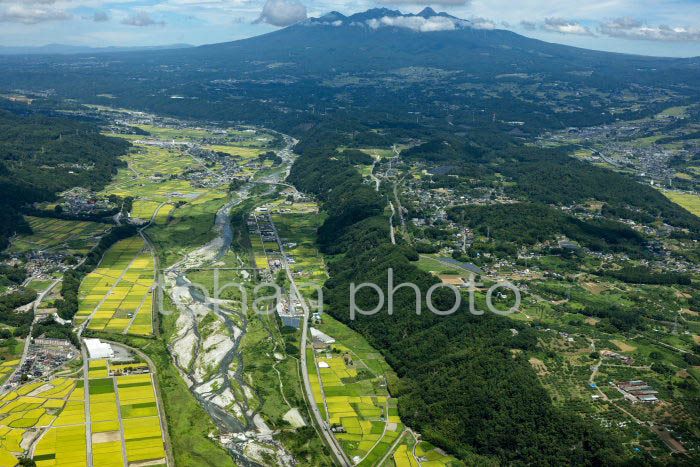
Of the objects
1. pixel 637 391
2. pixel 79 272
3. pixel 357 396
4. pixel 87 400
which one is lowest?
pixel 79 272

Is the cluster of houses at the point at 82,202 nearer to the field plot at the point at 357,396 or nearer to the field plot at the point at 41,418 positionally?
the field plot at the point at 41,418

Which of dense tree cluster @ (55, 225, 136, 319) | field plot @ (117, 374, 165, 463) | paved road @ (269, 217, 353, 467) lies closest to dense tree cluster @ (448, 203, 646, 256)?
paved road @ (269, 217, 353, 467)

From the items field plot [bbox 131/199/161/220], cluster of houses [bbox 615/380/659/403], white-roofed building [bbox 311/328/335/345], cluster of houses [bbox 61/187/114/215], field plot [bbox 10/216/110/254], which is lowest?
field plot [bbox 131/199/161/220]

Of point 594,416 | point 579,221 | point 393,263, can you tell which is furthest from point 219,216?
point 594,416

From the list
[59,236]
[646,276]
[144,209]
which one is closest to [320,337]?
[646,276]

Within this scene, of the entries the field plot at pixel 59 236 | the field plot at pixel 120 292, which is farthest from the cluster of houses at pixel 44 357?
the field plot at pixel 59 236

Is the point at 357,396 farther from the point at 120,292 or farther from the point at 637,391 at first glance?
the point at 120,292

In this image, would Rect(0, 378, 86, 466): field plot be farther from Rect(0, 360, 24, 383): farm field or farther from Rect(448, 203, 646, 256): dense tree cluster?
Rect(448, 203, 646, 256): dense tree cluster
